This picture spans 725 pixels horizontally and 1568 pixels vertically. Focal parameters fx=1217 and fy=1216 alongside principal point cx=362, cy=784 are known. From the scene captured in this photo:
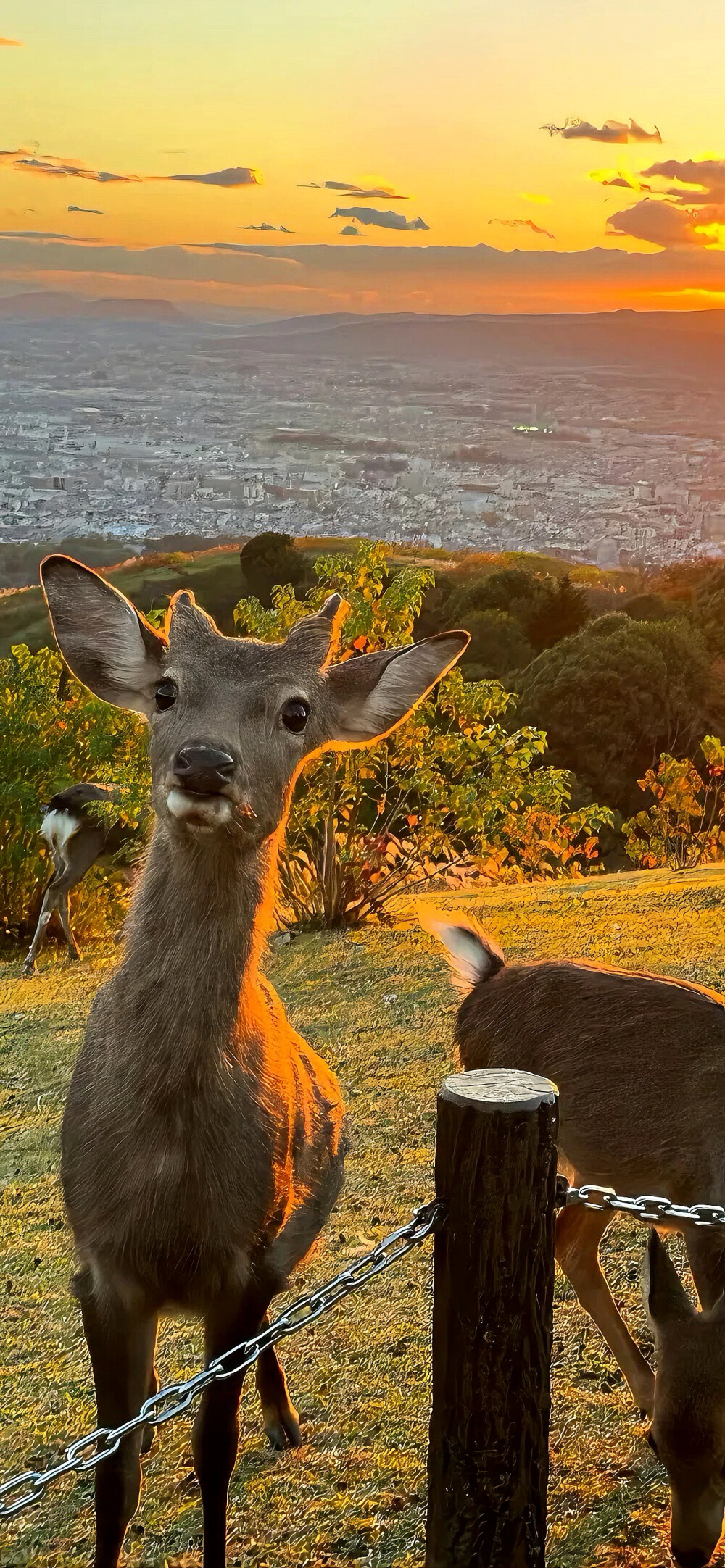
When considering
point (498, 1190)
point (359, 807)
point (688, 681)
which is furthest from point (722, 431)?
point (498, 1190)

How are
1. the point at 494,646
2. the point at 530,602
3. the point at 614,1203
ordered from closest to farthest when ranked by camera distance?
1. the point at 614,1203
2. the point at 494,646
3. the point at 530,602

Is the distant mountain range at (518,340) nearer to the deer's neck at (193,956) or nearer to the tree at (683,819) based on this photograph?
the tree at (683,819)

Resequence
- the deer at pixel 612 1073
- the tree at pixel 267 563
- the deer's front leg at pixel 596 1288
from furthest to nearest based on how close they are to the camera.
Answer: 1. the tree at pixel 267 563
2. the deer's front leg at pixel 596 1288
3. the deer at pixel 612 1073

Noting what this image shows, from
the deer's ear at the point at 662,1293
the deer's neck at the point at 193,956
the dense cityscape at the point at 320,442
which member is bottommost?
the deer's ear at the point at 662,1293

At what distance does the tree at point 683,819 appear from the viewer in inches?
411

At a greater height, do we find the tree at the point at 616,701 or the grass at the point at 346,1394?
the tree at the point at 616,701

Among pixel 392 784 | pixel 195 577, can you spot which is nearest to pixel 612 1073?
pixel 392 784

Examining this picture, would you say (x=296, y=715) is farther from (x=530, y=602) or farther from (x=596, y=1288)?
(x=530, y=602)

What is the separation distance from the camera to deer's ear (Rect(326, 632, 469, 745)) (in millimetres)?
2691

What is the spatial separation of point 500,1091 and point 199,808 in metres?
0.73

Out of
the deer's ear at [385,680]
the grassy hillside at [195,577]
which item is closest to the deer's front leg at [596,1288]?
the deer's ear at [385,680]

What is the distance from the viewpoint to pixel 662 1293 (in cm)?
236

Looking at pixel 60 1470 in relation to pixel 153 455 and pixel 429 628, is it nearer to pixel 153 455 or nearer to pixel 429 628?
pixel 153 455

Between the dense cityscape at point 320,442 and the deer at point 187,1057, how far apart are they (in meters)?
7.66
